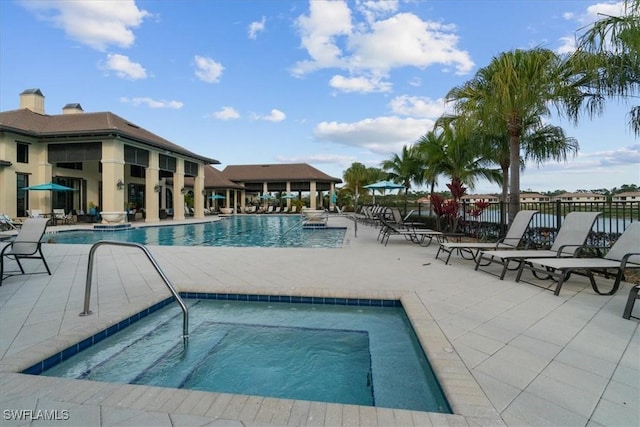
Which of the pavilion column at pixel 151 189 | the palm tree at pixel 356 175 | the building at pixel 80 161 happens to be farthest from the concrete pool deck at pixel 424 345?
the palm tree at pixel 356 175

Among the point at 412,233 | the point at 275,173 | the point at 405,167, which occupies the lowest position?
the point at 412,233

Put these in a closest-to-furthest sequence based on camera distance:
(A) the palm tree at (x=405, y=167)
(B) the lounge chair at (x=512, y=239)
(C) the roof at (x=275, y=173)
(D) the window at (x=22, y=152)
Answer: (B) the lounge chair at (x=512, y=239) → (D) the window at (x=22, y=152) → (A) the palm tree at (x=405, y=167) → (C) the roof at (x=275, y=173)

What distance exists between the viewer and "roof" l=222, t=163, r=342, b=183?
124ft

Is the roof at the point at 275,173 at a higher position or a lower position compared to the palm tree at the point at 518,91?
higher

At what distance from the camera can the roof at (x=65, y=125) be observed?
17.5 m

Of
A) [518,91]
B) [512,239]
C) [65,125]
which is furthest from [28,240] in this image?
[65,125]

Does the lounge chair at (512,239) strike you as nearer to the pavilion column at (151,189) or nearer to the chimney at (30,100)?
the pavilion column at (151,189)

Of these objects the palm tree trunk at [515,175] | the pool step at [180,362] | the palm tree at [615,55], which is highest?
the palm tree at [615,55]

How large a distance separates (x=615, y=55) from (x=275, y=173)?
35.8m

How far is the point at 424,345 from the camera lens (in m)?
2.75

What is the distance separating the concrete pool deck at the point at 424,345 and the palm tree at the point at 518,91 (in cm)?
378

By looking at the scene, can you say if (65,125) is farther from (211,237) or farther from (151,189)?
(211,237)

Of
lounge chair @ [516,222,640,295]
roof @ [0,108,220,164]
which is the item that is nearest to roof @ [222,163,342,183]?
roof @ [0,108,220,164]

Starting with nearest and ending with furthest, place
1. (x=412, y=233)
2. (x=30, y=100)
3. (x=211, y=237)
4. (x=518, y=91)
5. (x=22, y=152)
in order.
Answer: (x=518, y=91)
(x=412, y=233)
(x=211, y=237)
(x=22, y=152)
(x=30, y=100)
